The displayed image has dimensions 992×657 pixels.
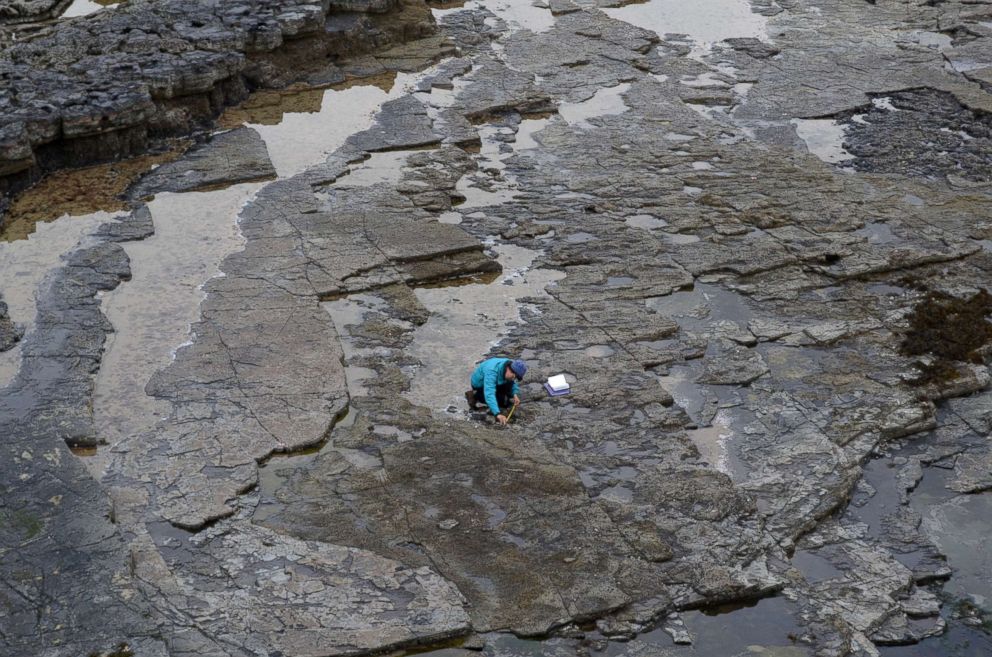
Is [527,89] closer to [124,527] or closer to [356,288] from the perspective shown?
[356,288]

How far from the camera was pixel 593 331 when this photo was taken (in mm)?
10234

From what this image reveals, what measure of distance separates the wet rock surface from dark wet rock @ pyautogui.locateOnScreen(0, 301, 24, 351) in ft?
0.51

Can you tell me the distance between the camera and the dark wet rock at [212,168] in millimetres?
12609

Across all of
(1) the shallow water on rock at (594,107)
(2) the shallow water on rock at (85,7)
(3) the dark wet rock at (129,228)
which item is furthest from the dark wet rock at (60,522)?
(2) the shallow water on rock at (85,7)

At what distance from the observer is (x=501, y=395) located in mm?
8984

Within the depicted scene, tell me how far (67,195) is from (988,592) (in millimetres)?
9817

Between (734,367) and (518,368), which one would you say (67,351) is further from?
(734,367)

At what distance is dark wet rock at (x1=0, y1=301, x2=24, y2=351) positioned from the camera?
31.2 feet

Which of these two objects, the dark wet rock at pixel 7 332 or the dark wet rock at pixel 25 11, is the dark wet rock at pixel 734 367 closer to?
the dark wet rock at pixel 7 332

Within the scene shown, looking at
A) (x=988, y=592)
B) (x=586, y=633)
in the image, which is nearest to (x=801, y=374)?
(x=988, y=592)

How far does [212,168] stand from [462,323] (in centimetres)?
436

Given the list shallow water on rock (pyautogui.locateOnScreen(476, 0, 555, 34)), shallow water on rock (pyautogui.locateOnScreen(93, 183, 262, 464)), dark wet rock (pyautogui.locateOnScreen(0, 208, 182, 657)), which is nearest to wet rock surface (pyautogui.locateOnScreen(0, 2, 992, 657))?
dark wet rock (pyautogui.locateOnScreen(0, 208, 182, 657))

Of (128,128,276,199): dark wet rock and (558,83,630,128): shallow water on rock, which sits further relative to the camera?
(558,83,630,128): shallow water on rock

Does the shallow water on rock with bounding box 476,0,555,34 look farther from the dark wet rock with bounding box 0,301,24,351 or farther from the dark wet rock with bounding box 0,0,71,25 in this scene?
Result: the dark wet rock with bounding box 0,301,24,351
